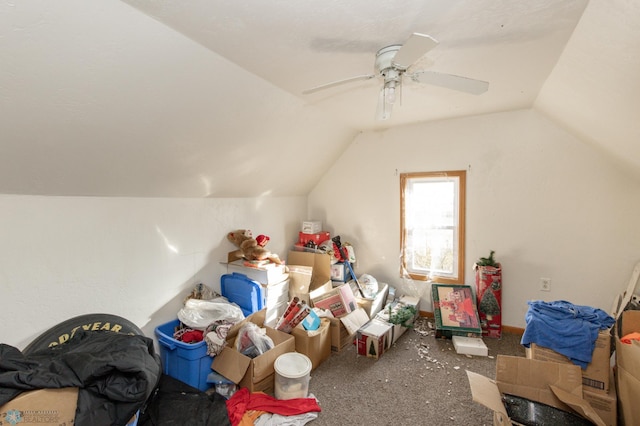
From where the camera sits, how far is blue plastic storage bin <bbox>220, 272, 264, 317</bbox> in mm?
2824

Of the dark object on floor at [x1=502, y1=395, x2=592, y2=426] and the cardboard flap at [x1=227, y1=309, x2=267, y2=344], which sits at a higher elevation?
the cardboard flap at [x1=227, y1=309, x2=267, y2=344]

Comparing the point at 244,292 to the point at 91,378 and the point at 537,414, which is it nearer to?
the point at 91,378

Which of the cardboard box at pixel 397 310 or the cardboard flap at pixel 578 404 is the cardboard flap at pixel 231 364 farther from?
the cardboard flap at pixel 578 404

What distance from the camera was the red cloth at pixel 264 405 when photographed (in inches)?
75.9

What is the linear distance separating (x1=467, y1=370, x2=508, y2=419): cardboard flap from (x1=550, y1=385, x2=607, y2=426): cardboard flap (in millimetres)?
325

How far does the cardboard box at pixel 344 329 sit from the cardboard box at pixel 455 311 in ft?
2.66

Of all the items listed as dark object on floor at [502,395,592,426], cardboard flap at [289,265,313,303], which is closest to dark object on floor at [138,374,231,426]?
cardboard flap at [289,265,313,303]

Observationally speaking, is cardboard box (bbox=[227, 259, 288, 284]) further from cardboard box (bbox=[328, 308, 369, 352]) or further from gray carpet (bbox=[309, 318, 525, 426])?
gray carpet (bbox=[309, 318, 525, 426])

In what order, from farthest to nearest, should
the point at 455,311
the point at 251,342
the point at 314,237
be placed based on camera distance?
the point at 314,237
the point at 455,311
the point at 251,342

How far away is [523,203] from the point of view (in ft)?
9.92

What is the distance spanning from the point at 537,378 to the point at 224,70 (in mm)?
2657

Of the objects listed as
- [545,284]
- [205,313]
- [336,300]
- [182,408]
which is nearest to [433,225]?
[545,284]

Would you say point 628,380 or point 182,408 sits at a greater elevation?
point 628,380

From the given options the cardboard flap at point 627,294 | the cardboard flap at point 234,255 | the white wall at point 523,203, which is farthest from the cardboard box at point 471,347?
the cardboard flap at point 234,255
